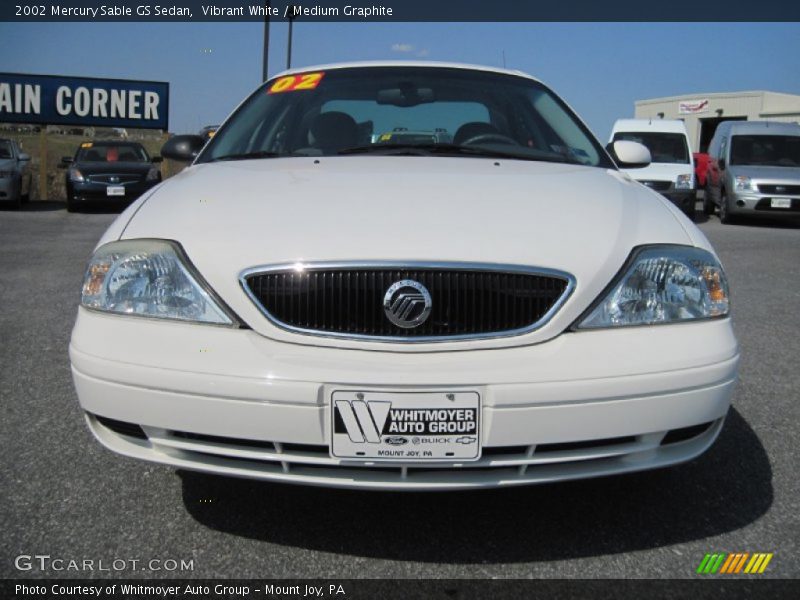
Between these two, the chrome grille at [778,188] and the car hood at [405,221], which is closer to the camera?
the car hood at [405,221]

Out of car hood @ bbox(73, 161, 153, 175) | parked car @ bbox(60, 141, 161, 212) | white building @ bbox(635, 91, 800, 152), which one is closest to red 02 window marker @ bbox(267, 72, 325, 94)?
parked car @ bbox(60, 141, 161, 212)

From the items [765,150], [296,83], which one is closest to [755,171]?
[765,150]

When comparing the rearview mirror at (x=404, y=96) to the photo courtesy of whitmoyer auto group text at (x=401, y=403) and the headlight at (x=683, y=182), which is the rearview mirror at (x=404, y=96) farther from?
the headlight at (x=683, y=182)

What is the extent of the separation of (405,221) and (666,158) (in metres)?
13.0

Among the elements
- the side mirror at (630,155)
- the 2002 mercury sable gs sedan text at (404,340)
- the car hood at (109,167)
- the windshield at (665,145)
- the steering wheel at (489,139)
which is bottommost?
the car hood at (109,167)

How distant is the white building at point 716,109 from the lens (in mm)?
36688

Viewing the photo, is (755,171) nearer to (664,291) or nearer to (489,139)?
(489,139)

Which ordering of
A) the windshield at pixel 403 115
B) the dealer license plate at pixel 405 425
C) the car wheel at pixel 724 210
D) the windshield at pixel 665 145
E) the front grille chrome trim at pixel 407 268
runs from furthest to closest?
1. the windshield at pixel 665 145
2. the car wheel at pixel 724 210
3. the windshield at pixel 403 115
4. the front grille chrome trim at pixel 407 268
5. the dealer license plate at pixel 405 425

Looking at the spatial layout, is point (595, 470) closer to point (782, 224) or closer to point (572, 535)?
point (572, 535)

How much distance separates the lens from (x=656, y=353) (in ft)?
6.71

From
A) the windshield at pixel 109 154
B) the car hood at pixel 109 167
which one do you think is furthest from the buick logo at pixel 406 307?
the windshield at pixel 109 154

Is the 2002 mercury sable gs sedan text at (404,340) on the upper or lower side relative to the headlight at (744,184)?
upper

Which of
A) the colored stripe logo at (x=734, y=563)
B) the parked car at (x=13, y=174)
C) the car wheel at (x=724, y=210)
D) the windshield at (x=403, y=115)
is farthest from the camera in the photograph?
the parked car at (x=13, y=174)

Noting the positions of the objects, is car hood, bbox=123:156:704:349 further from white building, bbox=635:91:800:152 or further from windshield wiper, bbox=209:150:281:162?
white building, bbox=635:91:800:152
